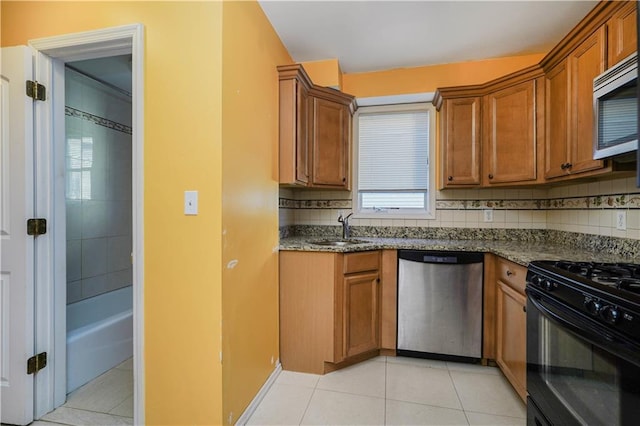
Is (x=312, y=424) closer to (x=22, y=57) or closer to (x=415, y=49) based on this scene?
(x=22, y=57)

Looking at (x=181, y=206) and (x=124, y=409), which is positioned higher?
(x=181, y=206)

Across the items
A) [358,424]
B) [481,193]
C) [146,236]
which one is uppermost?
[481,193]

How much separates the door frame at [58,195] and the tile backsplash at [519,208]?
1358 mm

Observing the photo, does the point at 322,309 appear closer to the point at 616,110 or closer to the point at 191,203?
the point at 191,203

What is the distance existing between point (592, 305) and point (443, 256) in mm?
1172

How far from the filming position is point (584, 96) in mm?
1728

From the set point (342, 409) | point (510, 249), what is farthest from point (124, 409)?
point (510, 249)

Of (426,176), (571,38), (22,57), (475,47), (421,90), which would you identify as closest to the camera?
(22,57)

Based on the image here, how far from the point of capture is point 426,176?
285cm

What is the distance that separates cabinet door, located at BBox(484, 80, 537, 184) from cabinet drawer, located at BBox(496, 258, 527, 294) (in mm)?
731

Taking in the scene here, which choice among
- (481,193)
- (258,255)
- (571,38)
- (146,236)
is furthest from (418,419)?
(571,38)

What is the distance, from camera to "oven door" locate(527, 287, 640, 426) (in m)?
0.90

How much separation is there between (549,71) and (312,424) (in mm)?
2782

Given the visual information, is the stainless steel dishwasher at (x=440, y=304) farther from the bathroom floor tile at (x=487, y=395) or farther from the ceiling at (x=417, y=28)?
the ceiling at (x=417, y=28)
